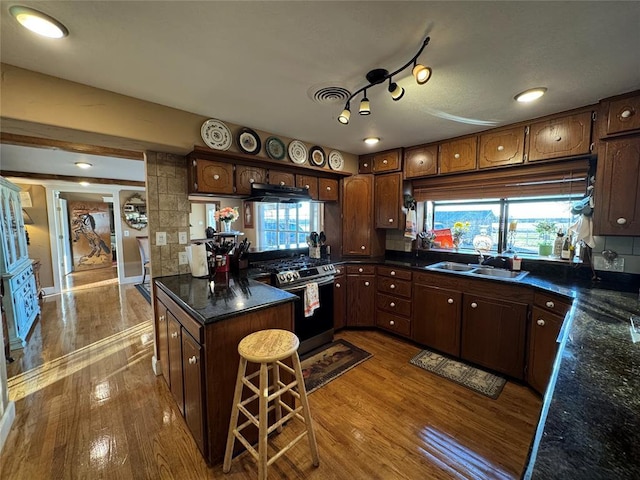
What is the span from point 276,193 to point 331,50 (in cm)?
146

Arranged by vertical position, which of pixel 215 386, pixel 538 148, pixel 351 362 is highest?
pixel 538 148

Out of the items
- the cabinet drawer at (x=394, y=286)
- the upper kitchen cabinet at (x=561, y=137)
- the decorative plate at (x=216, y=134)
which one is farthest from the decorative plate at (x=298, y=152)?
the upper kitchen cabinet at (x=561, y=137)

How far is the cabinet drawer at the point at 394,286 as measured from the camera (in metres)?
2.94

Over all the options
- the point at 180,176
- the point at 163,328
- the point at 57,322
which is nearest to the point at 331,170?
the point at 180,176

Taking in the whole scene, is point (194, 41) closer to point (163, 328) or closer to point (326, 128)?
point (326, 128)

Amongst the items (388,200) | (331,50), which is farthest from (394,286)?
(331,50)

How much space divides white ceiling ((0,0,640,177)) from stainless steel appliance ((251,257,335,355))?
149 centimetres

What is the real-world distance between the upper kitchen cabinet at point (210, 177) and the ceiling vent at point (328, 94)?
103 centimetres

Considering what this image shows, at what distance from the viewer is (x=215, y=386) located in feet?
4.84

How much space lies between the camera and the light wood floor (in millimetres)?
1489

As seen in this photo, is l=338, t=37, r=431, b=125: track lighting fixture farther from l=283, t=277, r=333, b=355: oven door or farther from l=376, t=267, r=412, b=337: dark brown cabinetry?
l=376, t=267, r=412, b=337: dark brown cabinetry

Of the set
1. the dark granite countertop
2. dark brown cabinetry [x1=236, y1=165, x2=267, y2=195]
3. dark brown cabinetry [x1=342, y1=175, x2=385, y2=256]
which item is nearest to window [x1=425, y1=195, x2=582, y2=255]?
dark brown cabinetry [x1=342, y1=175, x2=385, y2=256]

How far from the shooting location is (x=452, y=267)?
294 centimetres

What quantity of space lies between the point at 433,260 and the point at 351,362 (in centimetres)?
161
